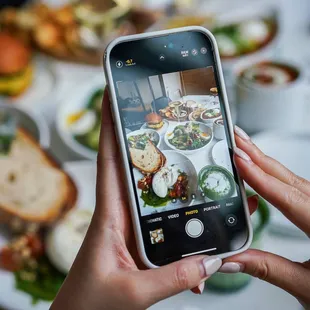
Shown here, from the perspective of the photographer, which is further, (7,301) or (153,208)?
(7,301)

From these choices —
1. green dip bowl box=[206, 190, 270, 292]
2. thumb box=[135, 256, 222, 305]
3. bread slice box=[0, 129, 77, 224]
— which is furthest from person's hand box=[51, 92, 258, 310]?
bread slice box=[0, 129, 77, 224]

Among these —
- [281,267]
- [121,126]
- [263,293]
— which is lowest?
[263,293]

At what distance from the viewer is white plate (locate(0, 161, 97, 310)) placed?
527 millimetres

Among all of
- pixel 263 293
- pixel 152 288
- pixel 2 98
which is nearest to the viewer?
pixel 152 288

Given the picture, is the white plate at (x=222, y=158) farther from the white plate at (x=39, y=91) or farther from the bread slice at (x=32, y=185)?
the white plate at (x=39, y=91)

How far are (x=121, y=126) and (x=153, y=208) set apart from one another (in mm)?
63

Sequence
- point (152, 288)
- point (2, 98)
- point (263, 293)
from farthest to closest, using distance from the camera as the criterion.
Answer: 1. point (2, 98)
2. point (263, 293)
3. point (152, 288)

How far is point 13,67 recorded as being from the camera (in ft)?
2.55

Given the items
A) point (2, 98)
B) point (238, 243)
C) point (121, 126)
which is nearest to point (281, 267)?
point (238, 243)

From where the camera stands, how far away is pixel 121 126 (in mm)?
388

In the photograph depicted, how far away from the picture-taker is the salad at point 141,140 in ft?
1.28

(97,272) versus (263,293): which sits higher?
(97,272)

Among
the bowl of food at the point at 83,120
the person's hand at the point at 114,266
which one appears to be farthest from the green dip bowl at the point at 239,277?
the bowl of food at the point at 83,120

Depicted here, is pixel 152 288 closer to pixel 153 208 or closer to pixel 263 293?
pixel 153 208
